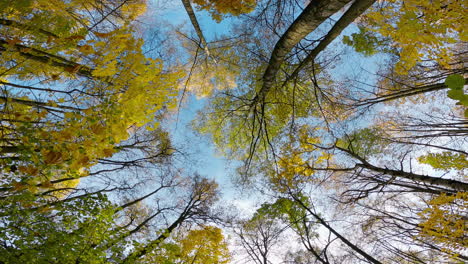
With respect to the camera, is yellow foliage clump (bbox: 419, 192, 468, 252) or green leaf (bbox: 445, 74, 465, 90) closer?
green leaf (bbox: 445, 74, 465, 90)

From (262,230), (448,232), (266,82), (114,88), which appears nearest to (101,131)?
(114,88)

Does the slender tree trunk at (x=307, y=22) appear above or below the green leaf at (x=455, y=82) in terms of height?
above

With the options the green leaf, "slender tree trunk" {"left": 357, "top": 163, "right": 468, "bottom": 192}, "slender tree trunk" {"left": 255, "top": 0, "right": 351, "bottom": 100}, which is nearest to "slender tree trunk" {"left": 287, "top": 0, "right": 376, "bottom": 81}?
"slender tree trunk" {"left": 255, "top": 0, "right": 351, "bottom": 100}

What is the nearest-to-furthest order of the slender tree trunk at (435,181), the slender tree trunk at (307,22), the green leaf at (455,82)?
1. the green leaf at (455,82)
2. the slender tree trunk at (307,22)
3. the slender tree trunk at (435,181)

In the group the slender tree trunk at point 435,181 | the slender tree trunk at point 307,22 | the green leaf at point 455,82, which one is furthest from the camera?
the slender tree trunk at point 435,181

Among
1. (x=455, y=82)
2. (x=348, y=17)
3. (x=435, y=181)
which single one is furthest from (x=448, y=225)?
(x=455, y=82)

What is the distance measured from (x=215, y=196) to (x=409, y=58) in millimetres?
8478

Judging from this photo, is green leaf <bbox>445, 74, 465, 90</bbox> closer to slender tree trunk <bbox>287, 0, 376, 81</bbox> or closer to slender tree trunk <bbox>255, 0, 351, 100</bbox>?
slender tree trunk <bbox>255, 0, 351, 100</bbox>

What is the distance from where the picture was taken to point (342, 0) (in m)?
2.84

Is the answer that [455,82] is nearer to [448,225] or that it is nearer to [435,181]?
[448,225]

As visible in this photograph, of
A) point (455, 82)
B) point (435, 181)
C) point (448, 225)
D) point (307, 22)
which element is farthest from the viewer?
point (435, 181)

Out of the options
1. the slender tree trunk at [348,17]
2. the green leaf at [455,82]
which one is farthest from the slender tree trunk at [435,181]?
the green leaf at [455,82]

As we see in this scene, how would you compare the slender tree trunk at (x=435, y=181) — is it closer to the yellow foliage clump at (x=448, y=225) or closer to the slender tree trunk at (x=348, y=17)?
the yellow foliage clump at (x=448, y=225)

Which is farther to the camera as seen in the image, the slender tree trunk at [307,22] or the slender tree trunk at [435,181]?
the slender tree trunk at [435,181]
